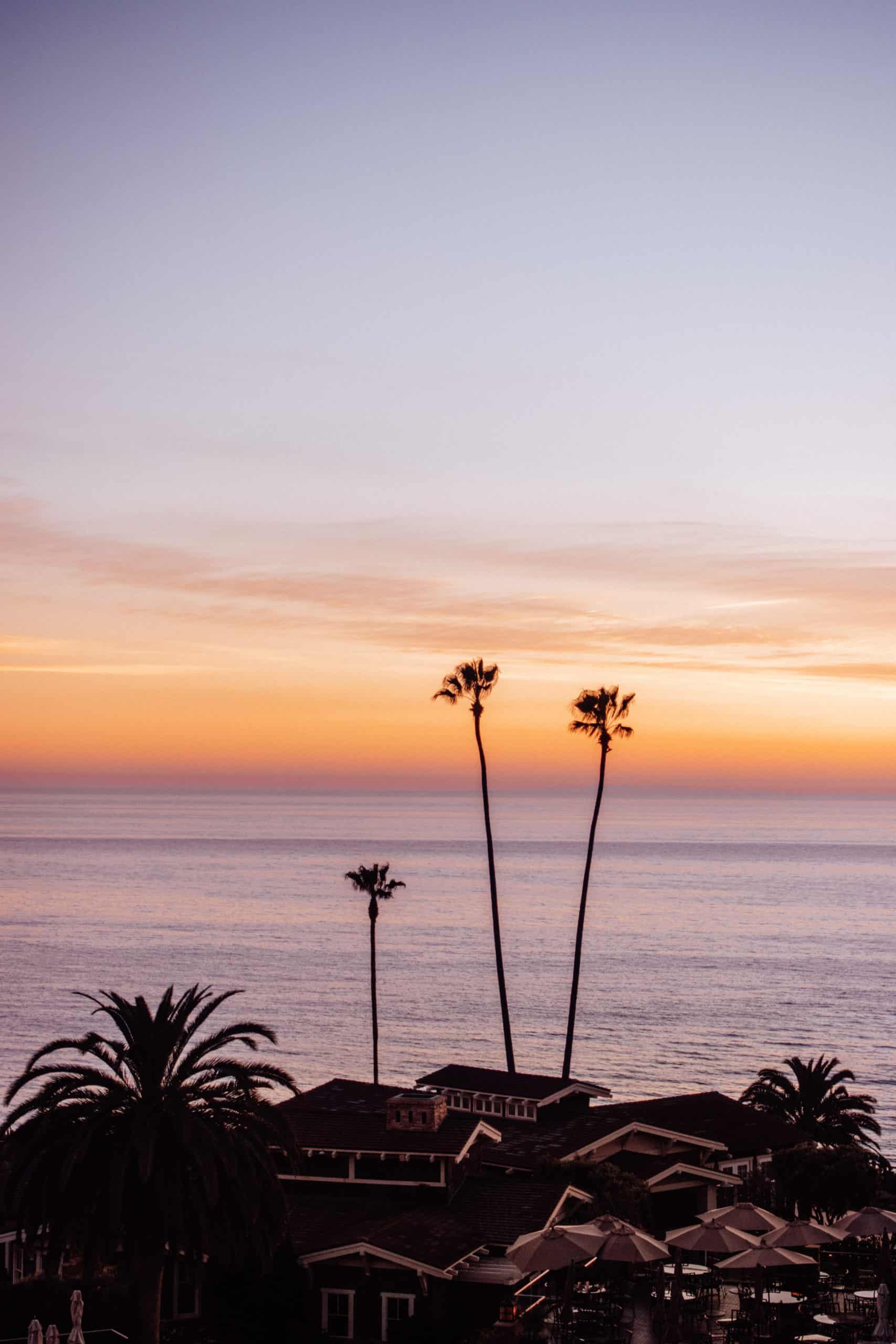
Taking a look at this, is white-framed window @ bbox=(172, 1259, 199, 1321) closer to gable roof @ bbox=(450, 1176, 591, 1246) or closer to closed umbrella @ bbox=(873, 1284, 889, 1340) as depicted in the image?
gable roof @ bbox=(450, 1176, 591, 1246)

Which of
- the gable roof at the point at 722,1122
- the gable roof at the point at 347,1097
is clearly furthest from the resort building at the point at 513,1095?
the gable roof at the point at 347,1097

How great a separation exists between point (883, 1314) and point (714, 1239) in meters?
3.18

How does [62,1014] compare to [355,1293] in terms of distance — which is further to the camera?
[62,1014]

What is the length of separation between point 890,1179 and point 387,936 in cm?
11360

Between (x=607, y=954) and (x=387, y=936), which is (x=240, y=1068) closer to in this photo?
(x=607, y=954)

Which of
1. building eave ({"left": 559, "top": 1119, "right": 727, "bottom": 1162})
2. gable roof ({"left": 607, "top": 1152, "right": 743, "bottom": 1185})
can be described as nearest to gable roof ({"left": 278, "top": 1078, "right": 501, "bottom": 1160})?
building eave ({"left": 559, "top": 1119, "right": 727, "bottom": 1162})

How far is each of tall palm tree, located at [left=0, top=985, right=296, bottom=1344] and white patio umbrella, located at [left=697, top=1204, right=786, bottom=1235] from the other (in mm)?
8640

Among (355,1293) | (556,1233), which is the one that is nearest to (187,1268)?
(355,1293)

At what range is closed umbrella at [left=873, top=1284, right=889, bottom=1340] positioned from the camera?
79.4 ft

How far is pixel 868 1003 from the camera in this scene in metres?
102

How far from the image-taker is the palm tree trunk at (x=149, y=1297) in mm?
25531

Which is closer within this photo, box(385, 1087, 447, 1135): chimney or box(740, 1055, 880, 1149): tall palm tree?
box(385, 1087, 447, 1135): chimney

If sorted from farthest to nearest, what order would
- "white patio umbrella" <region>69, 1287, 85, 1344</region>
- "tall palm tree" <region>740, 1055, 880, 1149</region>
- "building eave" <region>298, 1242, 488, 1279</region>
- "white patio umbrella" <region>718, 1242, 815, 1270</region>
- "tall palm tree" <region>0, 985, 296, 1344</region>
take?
"tall palm tree" <region>740, 1055, 880, 1149</region>
"building eave" <region>298, 1242, 488, 1279</region>
"white patio umbrella" <region>718, 1242, 815, 1270</region>
"tall palm tree" <region>0, 985, 296, 1344</region>
"white patio umbrella" <region>69, 1287, 85, 1344</region>

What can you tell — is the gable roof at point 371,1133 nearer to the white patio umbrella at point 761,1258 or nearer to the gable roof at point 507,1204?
the gable roof at point 507,1204
